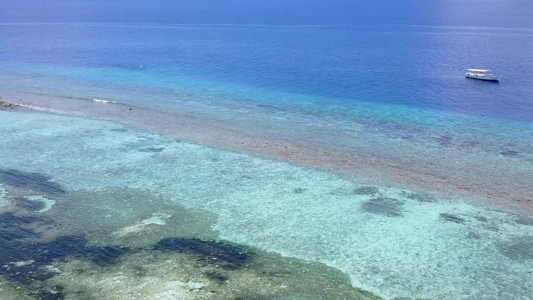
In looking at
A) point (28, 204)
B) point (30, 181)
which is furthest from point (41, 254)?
point (30, 181)

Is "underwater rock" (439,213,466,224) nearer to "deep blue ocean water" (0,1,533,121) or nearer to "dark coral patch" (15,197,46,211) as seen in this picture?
"dark coral patch" (15,197,46,211)

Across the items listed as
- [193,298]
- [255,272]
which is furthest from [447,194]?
[193,298]

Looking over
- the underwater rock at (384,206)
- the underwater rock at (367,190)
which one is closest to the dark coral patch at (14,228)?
the underwater rock at (384,206)

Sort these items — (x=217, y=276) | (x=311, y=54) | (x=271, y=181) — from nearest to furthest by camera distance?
(x=217, y=276), (x=271, y=181), (x=311, y=54)

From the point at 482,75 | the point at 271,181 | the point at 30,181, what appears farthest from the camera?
the point at 482,75

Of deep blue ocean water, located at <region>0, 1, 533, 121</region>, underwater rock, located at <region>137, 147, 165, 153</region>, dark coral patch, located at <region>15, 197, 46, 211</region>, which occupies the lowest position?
underwater rock, located at <region>137, 147, 165, 153</region>

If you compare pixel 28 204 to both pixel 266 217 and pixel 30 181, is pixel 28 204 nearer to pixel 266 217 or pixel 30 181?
pixel 30 181

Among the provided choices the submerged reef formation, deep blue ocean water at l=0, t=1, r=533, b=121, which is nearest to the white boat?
deep blue ocean water at l=0, t=1, r=533, b=121
